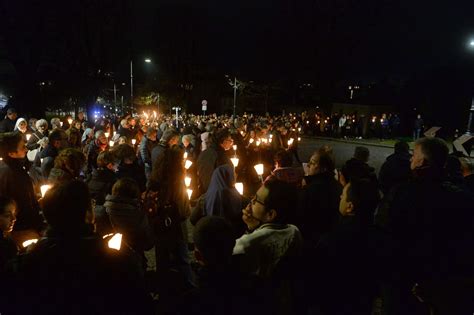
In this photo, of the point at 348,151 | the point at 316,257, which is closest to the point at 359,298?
the point at 316,257

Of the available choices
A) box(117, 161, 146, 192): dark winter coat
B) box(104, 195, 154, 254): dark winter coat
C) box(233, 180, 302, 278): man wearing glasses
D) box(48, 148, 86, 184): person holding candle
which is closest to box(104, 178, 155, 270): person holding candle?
box(104, 195, 154, 254): dark winter coat

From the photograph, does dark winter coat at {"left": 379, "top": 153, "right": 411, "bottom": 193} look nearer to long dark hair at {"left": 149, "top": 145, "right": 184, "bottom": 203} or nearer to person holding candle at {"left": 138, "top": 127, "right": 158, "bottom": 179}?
long dark hair at {"left": 149, "top": 145, "right": 184, "bottom": 203}

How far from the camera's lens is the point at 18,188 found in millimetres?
3906

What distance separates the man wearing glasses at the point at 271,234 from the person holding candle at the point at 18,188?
2417mm

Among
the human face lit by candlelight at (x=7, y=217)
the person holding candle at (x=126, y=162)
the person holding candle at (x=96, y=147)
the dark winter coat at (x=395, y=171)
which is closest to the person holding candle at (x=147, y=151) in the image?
the person holding candle at (x=96, y=147)

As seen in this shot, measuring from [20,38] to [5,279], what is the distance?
26.1 meters

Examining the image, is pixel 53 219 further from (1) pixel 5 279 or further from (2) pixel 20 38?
(2) pixel 20 38

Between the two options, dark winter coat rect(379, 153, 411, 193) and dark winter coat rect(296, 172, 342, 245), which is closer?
dark winter coat rect(296, 172, 342, 245)

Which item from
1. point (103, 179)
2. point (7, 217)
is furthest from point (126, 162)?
point (7, 217)

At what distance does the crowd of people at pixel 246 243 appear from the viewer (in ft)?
6.60

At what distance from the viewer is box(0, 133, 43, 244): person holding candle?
3887 millimetres

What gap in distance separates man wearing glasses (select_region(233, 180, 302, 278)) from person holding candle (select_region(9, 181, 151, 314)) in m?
0.75

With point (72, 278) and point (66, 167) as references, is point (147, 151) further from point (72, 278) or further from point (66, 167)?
point (72, 278)

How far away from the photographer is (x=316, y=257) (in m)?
2.65
